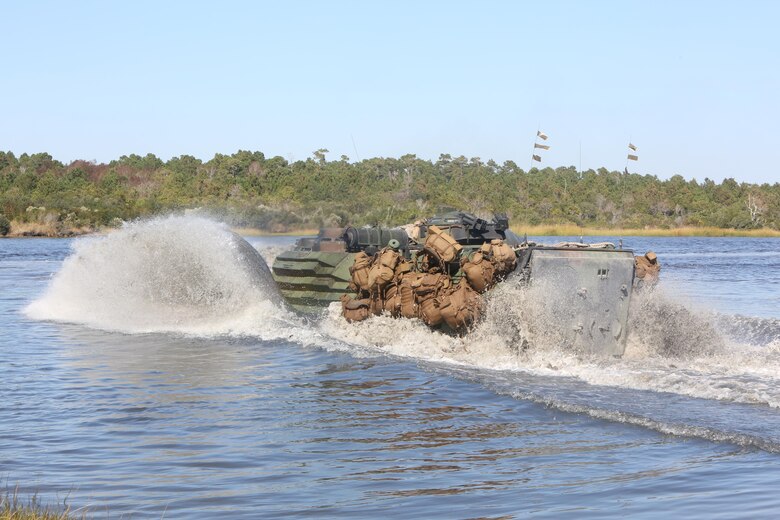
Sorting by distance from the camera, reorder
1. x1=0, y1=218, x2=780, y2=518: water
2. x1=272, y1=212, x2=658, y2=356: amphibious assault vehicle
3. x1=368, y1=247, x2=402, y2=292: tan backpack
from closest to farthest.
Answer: x1=0, y1=218, x2=780, y2=518: water
x1=272, y1=212, x2=658, y2=356: amphibious assault vehicle
x1=368, y1=247, x2=402, y2=292: tan backpack

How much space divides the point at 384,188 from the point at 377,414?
51262 millimetres

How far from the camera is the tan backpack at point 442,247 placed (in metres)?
15.8

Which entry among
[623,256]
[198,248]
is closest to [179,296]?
[198,248]

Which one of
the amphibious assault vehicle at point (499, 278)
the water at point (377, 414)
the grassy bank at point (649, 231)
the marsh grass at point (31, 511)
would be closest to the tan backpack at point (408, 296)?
the amphibious assault vehicle at point (499, 278)

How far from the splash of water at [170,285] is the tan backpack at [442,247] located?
141 inches

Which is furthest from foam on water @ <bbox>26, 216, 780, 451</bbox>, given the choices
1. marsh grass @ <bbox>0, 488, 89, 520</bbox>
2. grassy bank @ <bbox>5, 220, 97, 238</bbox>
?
grassy bank @ <bbox>5, 220, 97, 238</bbox>

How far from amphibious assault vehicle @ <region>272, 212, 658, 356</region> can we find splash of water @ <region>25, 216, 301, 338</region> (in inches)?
39.3

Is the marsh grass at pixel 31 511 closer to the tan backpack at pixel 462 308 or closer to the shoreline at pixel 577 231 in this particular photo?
the tan backpack at pixel 462 308

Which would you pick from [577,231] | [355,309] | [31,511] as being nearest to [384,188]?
[577,231]

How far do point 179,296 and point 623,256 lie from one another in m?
9.68

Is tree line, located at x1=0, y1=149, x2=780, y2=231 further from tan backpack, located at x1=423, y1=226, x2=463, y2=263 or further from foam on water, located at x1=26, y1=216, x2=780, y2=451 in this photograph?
tan backpack, located at x1=423, y1=226, x2=463, y2=263

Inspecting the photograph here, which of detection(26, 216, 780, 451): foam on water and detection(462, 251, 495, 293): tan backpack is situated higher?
detection(462, 251, 495, 293): tan backpack

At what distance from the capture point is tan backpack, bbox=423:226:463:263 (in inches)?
623

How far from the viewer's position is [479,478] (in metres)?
8.48
